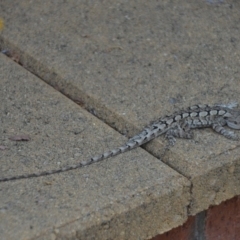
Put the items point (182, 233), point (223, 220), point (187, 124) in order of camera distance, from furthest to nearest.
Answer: point (187, 124) → point (223, 220) → point (182, 233)

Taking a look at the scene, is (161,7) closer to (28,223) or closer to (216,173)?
(216,173)

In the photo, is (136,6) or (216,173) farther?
(136,6)

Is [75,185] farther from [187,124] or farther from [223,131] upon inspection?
[223,131]

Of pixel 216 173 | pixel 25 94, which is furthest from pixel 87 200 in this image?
pixel 25 94

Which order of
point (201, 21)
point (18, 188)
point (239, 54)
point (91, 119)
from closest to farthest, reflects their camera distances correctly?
point (18, 188) → point (91, 119) → point (239, 54) → point (201, 21)

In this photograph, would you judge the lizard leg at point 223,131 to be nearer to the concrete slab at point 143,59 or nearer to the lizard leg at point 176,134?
the concrete slab at point 143,59

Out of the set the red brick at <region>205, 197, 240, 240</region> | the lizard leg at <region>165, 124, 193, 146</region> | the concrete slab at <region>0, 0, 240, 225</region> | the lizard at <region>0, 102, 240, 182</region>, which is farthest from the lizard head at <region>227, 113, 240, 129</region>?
the red brick at <region>205, 197, 240, 240</region>

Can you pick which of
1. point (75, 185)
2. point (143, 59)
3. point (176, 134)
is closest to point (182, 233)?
point (176, 134)
